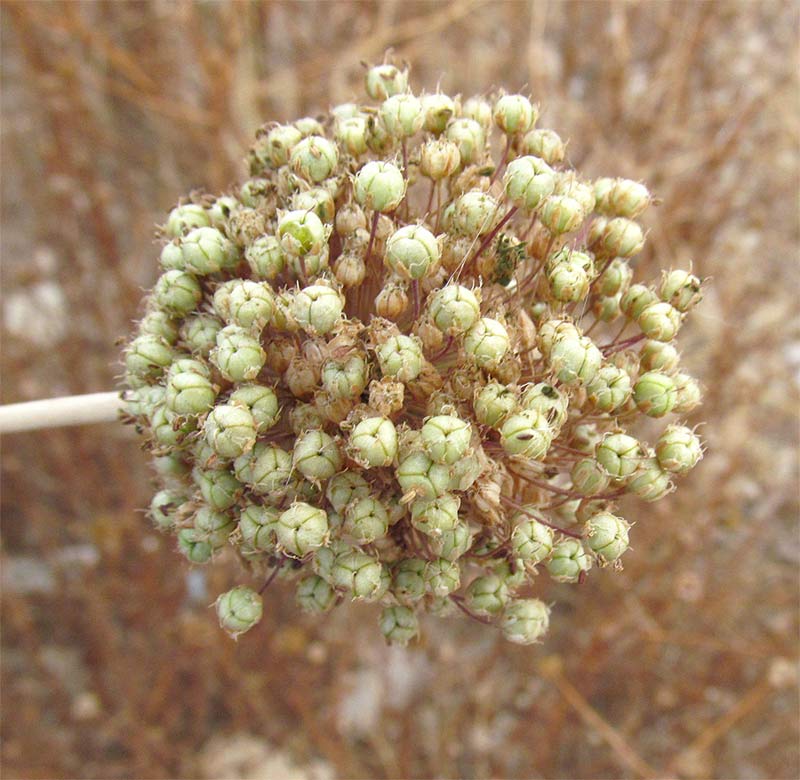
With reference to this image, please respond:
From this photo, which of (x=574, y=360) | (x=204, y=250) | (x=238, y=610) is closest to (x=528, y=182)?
(x=574, y=360)

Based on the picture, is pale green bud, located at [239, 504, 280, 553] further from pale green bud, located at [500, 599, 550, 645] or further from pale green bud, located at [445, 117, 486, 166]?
pale green bud, located at [445, 117, 486, 166]

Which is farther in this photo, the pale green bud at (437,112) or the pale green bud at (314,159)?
the pale green bud at (437,112)

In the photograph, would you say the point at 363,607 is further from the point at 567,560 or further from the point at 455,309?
the point at 455,309

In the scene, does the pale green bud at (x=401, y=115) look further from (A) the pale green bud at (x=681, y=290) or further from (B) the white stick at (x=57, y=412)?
(B) the white stick at (x=57, y=412)

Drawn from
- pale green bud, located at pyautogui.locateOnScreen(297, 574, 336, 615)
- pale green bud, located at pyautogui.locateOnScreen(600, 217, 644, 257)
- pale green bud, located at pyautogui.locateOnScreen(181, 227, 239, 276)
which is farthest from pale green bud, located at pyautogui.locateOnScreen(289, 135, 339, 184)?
pale green bud, located at pyautogui.locateOnScreen(297, 574, 336, 615)

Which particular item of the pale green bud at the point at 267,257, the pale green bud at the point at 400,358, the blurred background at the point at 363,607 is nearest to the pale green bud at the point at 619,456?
the pale green bud at the point at 400,358

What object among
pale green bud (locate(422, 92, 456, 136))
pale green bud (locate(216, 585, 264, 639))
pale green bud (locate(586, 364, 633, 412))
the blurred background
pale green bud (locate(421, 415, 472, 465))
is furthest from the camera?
the blurred background
